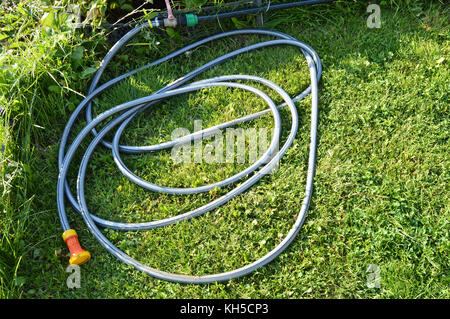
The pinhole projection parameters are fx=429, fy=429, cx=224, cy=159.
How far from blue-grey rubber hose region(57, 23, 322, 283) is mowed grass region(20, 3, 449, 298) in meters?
0.06

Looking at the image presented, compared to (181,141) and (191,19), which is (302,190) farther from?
(191,19)

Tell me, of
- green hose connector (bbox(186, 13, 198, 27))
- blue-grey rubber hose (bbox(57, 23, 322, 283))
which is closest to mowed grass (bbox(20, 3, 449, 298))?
blue-grey rubber hose (bbox(57, 23, 322, 283))

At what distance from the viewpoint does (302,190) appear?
9.78ft

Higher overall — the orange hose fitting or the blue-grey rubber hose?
the blue-grey rubber hose

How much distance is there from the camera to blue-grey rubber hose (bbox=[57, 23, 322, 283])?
2.81m

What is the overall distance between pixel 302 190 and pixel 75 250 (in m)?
1.55

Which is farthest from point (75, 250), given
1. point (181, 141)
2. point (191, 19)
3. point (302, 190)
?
point (191, 19)

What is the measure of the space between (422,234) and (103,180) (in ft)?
7.27

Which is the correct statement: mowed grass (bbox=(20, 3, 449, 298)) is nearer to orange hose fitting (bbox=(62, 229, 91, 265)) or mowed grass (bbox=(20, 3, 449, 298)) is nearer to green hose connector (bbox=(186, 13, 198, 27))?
orange hose fitting (bbox=(62, 229, 91, 265))

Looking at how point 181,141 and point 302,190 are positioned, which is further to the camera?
point 181,141

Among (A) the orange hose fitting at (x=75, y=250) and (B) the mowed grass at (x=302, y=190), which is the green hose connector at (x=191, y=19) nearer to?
(B) the mowed grass at (x=302, y=190)

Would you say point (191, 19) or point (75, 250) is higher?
point (191, 19)

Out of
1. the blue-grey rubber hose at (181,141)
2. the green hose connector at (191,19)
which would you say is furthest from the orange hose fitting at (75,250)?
the green hose connector at (191,19)

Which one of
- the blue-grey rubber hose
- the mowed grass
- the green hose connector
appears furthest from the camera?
the green hose connector
